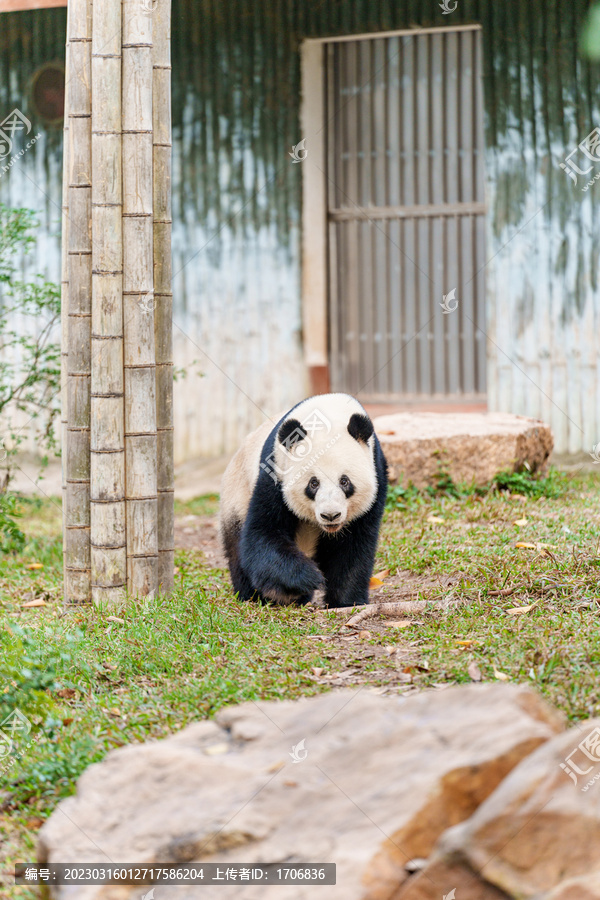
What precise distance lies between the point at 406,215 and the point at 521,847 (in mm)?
8170

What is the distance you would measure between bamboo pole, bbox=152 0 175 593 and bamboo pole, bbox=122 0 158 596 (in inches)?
3.7

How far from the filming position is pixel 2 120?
33.9 ft

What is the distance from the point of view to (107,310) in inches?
192

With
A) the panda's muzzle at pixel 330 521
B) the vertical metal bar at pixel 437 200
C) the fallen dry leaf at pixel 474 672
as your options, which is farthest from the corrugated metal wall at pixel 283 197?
the fallen dry leaf at pixel 474 672

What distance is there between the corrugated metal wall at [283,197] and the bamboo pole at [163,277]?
4.70 meters

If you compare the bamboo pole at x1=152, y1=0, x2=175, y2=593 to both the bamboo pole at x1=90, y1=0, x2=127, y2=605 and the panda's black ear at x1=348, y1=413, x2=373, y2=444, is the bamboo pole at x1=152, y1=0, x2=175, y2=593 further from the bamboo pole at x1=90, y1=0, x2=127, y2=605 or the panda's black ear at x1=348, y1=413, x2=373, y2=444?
the panda's black ear at x1=348, y1=413, x2=373, y2=444

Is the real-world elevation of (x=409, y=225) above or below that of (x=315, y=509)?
above

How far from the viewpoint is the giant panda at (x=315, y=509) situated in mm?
4676

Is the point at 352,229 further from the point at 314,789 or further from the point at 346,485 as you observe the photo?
the point at 314,789

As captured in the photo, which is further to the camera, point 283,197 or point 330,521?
point 283,197

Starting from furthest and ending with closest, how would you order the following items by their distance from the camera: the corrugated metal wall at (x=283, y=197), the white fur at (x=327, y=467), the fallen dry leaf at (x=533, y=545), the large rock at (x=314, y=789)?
the corrugated metal wall at (x=283, y=197) → the fallen dry leaf at (x=533, y=545) → the white fur at (x=327, y=467) → the large rock at (x=314, y=789)

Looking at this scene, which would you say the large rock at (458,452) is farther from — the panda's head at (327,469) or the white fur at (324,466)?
the panda's head at (327,469)

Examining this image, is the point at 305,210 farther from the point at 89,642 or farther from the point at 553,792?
the point at 553,792

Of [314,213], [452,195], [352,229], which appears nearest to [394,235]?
[352,229]
